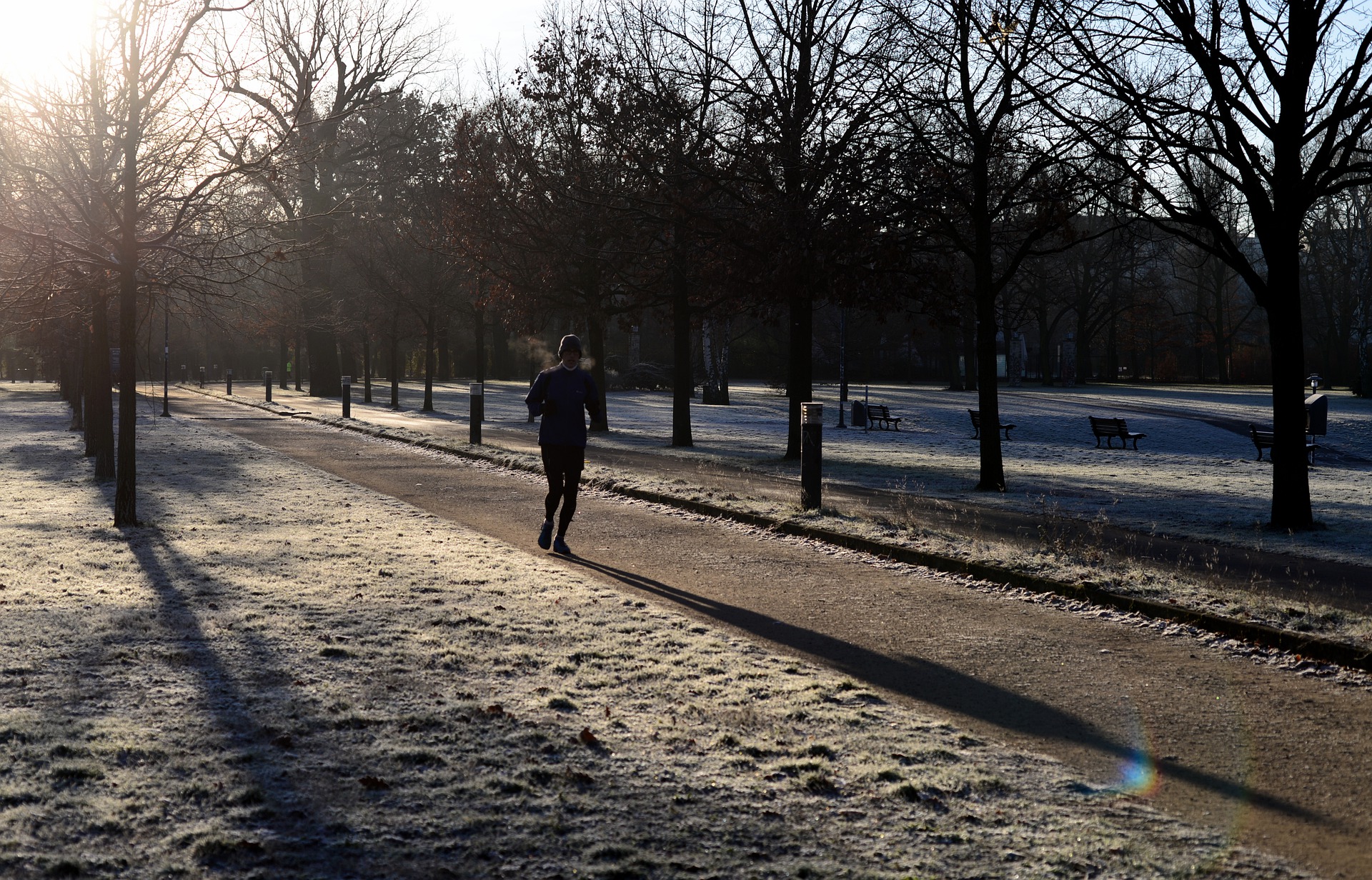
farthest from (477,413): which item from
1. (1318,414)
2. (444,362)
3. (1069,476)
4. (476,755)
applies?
(444,362)

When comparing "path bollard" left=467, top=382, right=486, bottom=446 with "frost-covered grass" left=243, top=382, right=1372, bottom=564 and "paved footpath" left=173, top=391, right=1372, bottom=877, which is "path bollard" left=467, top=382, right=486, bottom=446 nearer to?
"frost-covered grass" left=243, top=382, right=1372, bottom=564

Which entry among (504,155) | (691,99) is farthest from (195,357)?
(691,99)

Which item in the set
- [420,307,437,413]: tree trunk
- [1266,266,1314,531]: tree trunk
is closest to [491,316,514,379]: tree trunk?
[420,307,437,413]: tree trunk

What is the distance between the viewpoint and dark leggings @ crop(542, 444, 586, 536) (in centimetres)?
983

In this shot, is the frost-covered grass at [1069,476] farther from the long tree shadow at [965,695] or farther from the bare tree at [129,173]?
the bare tree at [129,173]

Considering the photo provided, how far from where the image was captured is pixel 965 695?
17.7ft

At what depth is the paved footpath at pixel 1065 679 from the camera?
4105 mm

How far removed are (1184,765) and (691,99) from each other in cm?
1838

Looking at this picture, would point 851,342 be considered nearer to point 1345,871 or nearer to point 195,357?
point 195,357

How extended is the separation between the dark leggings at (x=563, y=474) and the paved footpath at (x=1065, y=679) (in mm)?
381

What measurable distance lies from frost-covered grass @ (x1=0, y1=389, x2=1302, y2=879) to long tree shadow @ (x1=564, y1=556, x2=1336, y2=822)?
295 millimetres

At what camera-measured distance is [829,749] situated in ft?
14.8

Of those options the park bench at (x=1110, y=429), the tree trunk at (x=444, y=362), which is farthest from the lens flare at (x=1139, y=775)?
the tree trunk at (x=444, y=362)

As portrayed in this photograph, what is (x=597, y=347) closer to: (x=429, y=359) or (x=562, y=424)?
(x=429, y=359)
